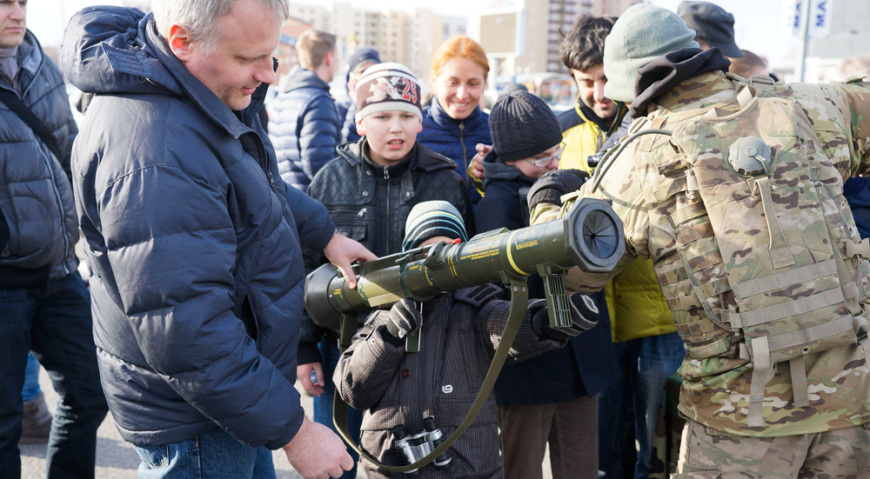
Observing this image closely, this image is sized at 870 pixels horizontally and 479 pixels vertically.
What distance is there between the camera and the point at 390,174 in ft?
9.66

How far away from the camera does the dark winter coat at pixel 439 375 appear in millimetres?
2314

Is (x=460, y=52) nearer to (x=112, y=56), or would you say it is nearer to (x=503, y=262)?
(x=503, y=262)

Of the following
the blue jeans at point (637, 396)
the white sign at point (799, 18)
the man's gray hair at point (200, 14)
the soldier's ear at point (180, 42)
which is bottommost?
the blue jeans at point (637, 396)

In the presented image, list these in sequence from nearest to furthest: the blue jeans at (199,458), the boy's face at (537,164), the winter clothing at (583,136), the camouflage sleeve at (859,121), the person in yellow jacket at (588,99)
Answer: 1. the blue jeans at (199,458)
2. the camouflage sleeve at (859,121)
3. the boy's face at (537,164)
4. the person in yellow jacket at (588,99)
5. the winter clothing at (583,136)

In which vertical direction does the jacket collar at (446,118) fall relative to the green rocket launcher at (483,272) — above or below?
above

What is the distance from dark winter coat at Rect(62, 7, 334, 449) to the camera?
60.6 inches

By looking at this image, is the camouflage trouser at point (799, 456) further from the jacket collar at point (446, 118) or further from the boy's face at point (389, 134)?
the jacket collar at point (446, 118)

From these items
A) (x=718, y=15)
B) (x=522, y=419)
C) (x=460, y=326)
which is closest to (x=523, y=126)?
(x=460, y=326)

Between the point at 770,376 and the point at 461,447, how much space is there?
0.99 metres

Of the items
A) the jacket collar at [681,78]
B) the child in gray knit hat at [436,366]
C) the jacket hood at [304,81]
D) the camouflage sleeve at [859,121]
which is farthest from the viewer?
the jacket hood at [304,81]

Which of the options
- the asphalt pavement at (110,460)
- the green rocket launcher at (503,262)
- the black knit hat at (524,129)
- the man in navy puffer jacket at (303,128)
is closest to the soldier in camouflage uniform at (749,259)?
the green rocket launcher at (503,262)

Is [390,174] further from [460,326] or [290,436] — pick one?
[290,436]

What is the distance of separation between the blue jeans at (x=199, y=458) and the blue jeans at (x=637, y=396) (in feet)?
5.53

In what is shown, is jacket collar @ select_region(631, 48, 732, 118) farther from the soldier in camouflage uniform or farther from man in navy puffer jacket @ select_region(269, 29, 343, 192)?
man in navy puffer jacket @ select_region(269, 29, 343, 192)
